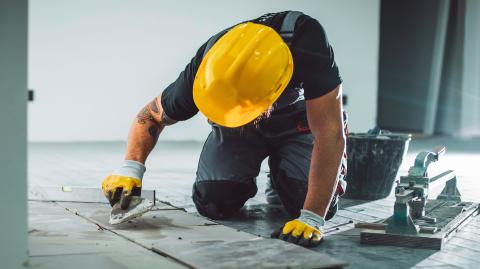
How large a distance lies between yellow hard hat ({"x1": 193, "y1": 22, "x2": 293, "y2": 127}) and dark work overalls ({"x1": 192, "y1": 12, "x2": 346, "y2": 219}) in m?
0.59

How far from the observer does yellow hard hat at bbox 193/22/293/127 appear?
2.09 meters

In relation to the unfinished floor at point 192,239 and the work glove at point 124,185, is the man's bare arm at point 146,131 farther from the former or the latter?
the unfinished floor at point 192,239

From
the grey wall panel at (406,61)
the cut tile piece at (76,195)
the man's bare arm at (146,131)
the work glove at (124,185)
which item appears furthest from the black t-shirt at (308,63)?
the grey wall panel at (406,61)

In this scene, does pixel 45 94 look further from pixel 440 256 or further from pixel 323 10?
pixel 440 256

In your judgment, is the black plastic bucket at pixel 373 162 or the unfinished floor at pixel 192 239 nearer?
the unfinished floor at pixel 192 239

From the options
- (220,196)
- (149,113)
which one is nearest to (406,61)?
(220,196)

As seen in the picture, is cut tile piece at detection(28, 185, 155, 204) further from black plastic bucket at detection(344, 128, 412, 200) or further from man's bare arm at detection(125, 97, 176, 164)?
black plastic bucket at detection(344, 128, 412, 200)

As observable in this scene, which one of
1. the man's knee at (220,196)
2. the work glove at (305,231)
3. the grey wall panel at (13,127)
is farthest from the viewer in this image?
the man's knee at (220,196)

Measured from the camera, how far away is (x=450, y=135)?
8250 millimetres

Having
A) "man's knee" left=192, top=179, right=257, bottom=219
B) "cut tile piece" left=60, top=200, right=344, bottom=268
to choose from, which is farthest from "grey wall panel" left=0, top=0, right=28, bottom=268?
"man's knee" left=192, top=179, right=257, bottom=219

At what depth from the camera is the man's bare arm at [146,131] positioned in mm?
2531

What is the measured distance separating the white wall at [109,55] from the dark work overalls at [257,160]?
12.8 feet

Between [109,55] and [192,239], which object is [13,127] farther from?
[109,55]

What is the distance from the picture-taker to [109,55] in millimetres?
6625
